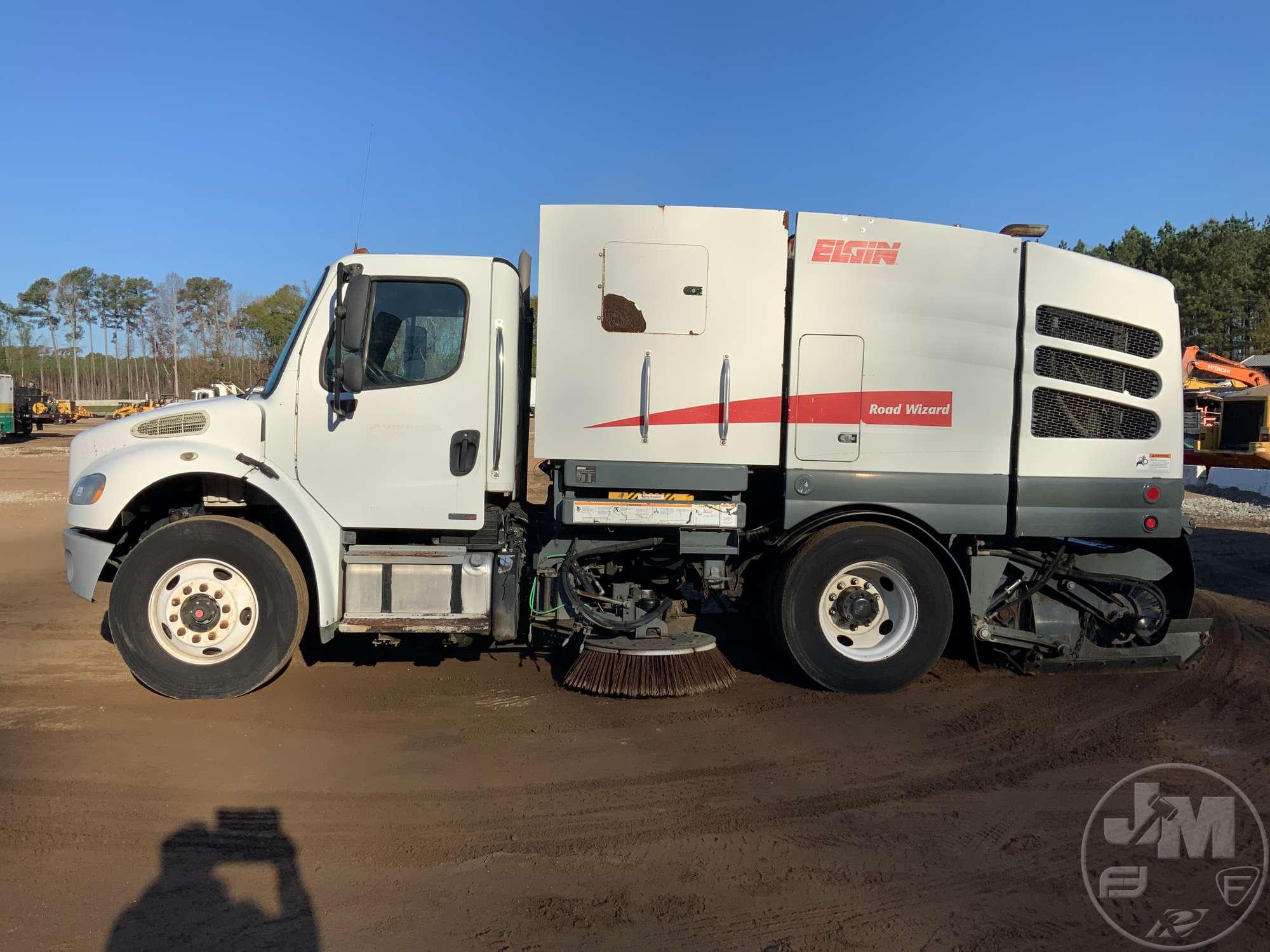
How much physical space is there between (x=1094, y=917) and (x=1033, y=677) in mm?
3018

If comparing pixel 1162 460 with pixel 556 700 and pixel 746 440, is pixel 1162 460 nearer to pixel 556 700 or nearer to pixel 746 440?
pixel 746 440

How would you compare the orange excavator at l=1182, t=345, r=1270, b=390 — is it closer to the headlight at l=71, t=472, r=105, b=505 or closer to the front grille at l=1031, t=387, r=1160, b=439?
the front grille at l=1031, t=387, r=1160, b=439

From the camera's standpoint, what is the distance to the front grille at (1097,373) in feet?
17.6

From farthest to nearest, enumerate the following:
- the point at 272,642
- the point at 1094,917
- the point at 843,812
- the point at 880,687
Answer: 1. the point at 880,687
2. the point at 272,642
3. the point at 843,812
4. the point at 1094,917

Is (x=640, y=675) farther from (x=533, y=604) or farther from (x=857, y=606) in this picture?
(x=857, y=606)

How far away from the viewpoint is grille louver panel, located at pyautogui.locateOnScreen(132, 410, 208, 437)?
5.20 m

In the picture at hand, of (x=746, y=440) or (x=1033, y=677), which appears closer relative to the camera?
(x=746, y=440)

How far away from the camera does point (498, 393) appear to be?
532cm

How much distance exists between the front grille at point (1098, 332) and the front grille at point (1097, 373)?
0.10m

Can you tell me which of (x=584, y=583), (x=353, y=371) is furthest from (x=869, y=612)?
(x=353, y=371)

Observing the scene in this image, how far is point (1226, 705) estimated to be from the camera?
5359mm

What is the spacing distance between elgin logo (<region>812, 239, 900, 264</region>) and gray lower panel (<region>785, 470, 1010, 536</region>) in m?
1.31

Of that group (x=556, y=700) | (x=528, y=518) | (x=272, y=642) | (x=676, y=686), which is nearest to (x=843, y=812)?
(x=676, y=686)

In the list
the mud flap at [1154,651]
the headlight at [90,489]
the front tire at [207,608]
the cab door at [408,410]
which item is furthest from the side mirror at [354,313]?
the mud flap at [1154,651]
